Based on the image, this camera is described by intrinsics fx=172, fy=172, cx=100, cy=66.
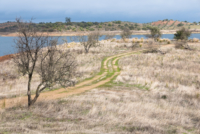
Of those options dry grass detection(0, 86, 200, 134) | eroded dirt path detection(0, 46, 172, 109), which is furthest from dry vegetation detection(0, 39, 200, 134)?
eroded dirt path detection(0, 46, 172, 109)

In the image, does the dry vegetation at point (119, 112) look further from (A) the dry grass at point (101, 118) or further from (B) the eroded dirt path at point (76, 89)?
(B) the eroded dirt path at point (76, 89)

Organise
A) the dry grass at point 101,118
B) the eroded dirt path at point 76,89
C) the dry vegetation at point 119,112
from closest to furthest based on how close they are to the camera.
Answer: the dry grass at point 101,118 → the dry vegetation at point 119,112 → the eroded dirt path at point 76,89

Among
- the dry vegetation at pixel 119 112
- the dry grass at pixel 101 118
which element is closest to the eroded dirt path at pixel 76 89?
the dry vegetation at pixel 119 112

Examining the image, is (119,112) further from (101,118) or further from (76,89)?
(76,89)

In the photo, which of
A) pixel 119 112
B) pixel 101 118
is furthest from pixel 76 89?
pixel 101 118

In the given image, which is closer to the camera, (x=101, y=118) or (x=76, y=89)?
(x=101, y=118)

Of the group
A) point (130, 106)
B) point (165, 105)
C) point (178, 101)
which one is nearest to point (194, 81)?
point (178, 101)

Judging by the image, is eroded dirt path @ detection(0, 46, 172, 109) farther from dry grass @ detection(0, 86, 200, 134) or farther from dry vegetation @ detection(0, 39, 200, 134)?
dry grass @ detection(0, 86, 200, 134)

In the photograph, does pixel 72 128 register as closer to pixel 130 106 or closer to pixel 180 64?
pixel 130 106

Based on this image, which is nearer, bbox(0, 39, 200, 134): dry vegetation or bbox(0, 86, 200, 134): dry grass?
bbox(0, 86, 200, 134): dry grass

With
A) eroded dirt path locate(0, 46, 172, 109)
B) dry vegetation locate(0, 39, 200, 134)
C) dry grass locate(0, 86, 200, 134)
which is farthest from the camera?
eroded dirt path locate(0, 46, 172, 109)

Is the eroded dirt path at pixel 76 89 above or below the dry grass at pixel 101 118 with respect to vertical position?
below

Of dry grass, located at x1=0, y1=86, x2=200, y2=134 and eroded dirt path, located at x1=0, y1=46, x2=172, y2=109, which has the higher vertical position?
dry grass, located at x1=0, y1=86, x2=200, y2=134

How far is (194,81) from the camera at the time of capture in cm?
2008
